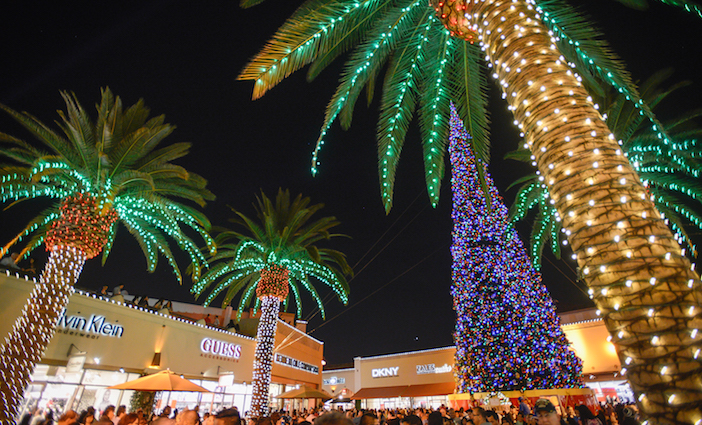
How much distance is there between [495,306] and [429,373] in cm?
1772

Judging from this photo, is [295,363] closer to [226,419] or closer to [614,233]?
[226,419]

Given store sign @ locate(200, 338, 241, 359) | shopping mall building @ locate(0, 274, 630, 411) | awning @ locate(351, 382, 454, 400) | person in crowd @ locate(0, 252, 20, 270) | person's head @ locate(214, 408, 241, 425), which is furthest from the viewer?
awning @ locate(351, 382, 454, 400)

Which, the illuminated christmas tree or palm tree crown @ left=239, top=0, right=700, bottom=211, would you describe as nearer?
palm tree crown @ left=239, top=0, right=700, bottom=211

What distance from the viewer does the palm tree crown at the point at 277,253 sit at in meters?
17.6

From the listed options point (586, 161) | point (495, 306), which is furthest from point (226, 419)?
point (495, 306)

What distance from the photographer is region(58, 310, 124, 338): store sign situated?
1372cm

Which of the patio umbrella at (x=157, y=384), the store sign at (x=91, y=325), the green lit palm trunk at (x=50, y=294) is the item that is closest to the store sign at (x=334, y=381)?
the store sign at (x=91, y=325)

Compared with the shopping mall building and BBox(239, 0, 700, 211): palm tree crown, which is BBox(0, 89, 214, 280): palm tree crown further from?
BBox(239, 0, 700, 211): palm tree crown

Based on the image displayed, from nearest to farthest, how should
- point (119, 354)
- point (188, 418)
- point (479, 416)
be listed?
1. point (188, 418)
2. point (479, 416)
3. point (119, 354)

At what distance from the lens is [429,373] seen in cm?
3203

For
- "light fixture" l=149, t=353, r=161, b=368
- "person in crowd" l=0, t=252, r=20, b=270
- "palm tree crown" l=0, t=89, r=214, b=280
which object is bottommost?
"light fixture" l=149, t=353, r=161, b=368

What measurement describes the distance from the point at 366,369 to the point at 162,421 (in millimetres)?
34398

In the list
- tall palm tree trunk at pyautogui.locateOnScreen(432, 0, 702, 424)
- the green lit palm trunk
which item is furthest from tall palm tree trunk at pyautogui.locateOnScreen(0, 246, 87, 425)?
tall palm tree trunk at pyautogui.locateOnScreen(432, 0, 702, 424)

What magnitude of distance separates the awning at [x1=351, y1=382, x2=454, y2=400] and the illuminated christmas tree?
43.6ft
